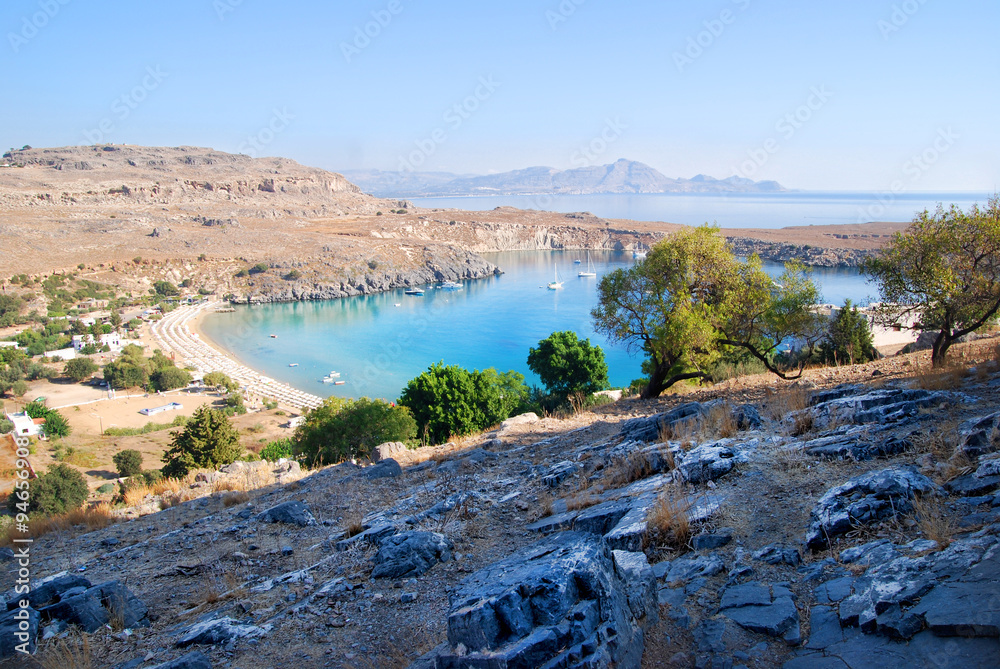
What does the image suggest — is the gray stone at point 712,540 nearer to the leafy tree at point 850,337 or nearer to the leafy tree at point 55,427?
the leafy tree at point 850,337

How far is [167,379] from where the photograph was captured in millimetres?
45312

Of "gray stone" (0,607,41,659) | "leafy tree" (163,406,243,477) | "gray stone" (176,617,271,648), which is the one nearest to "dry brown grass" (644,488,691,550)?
"gray stone" (176,617,271,648)

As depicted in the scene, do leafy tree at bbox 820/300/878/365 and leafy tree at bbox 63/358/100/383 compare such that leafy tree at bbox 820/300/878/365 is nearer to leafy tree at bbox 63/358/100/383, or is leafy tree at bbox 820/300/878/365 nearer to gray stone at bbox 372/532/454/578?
gray stone at bbox 372/532/454/578

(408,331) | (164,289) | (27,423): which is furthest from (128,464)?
(164,289)

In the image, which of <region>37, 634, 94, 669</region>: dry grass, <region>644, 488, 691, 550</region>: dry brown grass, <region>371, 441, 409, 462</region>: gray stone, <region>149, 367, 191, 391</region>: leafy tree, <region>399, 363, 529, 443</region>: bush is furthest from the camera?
<region>149, 367, 191, 391</region>: leafy tree

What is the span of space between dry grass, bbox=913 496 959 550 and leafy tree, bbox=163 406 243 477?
73.6 ft

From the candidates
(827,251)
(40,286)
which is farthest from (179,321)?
(827,251)

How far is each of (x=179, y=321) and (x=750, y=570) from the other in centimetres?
7589

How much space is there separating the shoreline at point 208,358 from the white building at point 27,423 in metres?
12.7

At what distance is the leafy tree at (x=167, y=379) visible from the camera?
45312 millimetres

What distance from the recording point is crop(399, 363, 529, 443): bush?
2297 centimetres

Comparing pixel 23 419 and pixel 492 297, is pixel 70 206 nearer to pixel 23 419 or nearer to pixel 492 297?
pixel 492 297

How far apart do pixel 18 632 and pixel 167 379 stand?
47.2 m

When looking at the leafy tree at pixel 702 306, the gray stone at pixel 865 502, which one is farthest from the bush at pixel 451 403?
the gray stone at pixel 865 502
